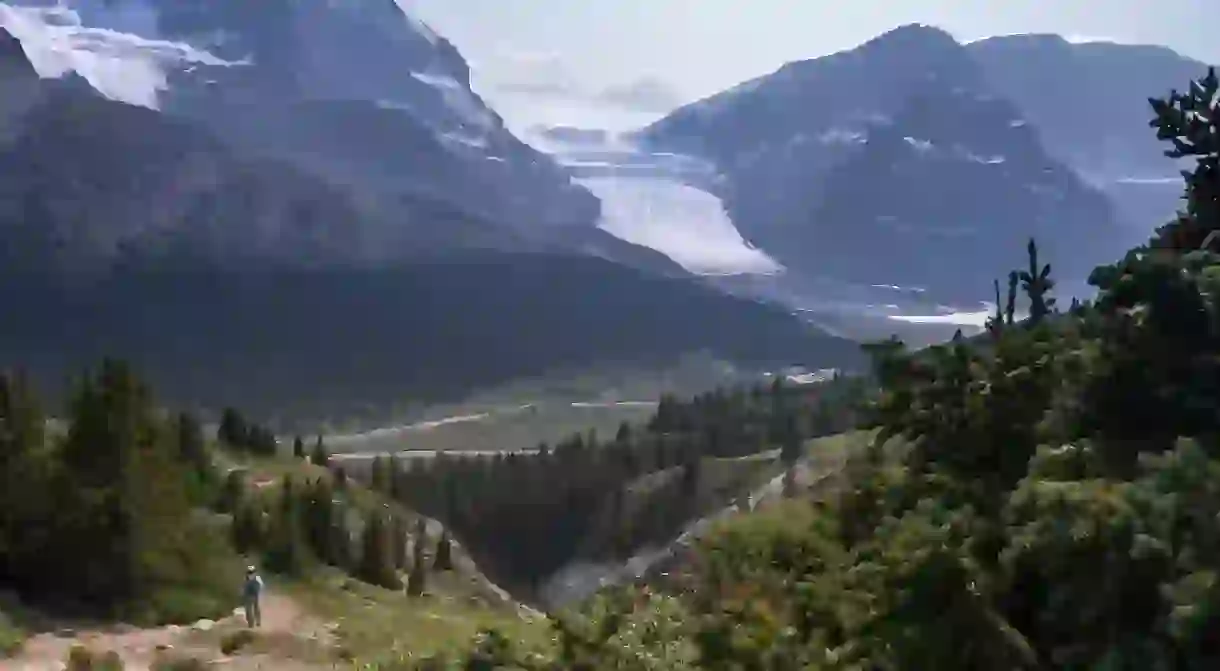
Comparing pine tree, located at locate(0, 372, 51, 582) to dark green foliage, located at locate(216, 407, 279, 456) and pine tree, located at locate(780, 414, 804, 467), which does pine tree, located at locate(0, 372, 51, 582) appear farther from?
pine tree, located at locate(780, 414, 804, 467)

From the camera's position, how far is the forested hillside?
32.7 ft

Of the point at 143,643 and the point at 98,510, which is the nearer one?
the point at 143,643

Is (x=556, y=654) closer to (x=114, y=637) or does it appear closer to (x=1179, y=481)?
(x=1179, y=481)

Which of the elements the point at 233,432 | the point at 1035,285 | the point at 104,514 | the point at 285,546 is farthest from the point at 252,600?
the point at 233,432

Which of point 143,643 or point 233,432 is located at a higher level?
point 143,643

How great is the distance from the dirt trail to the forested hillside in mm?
16184

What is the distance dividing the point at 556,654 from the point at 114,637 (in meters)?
21.4

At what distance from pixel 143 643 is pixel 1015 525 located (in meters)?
23.9

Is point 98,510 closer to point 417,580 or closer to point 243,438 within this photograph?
point 417,580

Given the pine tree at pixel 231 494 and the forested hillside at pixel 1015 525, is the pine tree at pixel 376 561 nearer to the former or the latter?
the pine tree at pixel 231 494

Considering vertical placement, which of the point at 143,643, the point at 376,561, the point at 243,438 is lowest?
the point at 376,561

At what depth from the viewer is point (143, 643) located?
→ 95.8 feet

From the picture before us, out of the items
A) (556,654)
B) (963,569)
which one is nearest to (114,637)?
(556,654)

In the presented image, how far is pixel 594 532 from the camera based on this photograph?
11806 centimetres
